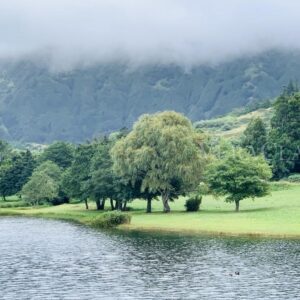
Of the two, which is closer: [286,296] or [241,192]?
[286,296]

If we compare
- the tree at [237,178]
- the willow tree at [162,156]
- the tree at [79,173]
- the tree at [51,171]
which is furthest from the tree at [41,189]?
the tree at [237,178]

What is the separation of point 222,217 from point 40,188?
216ft

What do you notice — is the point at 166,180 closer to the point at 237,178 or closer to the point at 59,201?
the point at 237,178

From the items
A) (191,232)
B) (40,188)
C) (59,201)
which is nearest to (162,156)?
(191,232)

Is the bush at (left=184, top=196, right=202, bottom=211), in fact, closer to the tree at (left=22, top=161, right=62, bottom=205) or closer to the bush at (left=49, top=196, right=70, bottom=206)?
the tree at (left=22, top=161, right=62, bottom=205)

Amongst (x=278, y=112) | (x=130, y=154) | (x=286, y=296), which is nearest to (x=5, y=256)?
(x=286, y=296)

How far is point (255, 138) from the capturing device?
187750mm

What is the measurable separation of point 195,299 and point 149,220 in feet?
182

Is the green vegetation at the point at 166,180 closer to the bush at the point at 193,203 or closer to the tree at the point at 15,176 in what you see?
the bush at the point at 193,203

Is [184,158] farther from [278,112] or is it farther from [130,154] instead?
[278,112]

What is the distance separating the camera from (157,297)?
52.2 metres

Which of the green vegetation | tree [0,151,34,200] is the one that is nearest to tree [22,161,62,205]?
the green vegetation

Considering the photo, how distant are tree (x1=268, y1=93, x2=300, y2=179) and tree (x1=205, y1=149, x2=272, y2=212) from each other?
53.4 metres

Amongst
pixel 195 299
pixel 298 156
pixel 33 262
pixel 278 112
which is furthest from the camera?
pixel 278 112
